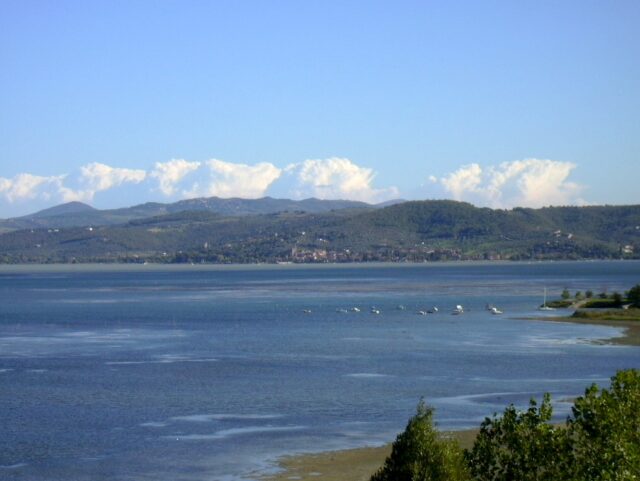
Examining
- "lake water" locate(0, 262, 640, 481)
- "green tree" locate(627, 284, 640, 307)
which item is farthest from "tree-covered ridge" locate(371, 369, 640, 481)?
"green tree" locate(627, 284, 640, 307)

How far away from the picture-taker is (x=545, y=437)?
1997 cm

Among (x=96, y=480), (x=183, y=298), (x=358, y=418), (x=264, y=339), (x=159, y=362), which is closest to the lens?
(x=96, y=480)

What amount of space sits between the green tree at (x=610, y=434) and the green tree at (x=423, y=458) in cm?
208

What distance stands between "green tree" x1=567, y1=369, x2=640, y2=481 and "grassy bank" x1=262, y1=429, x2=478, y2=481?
996 cm

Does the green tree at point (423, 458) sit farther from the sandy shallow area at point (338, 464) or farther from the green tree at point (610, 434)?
the sandy shallow area at point (338, 464)

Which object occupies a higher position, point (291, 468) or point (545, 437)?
point (545, 437)

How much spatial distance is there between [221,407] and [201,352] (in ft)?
77.2

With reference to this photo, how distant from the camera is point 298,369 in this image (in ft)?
189

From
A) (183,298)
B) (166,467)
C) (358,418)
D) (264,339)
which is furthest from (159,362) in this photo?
(183,298)

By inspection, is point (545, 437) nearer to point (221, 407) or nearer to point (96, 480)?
point (96, 480)

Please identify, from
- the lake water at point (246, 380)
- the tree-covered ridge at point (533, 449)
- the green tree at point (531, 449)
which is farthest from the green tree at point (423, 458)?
the lake water at point (246, 380)

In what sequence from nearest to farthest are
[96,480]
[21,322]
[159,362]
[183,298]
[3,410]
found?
[96,480] → [3,410] → [159,362] → [21,322] → [183,298]

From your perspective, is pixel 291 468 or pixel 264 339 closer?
pixel 291 468

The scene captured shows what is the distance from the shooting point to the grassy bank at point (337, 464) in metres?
31.6
